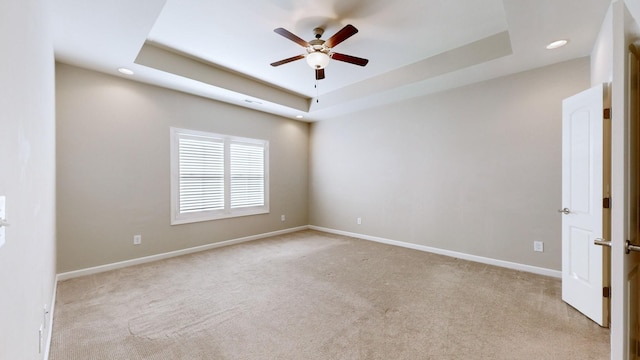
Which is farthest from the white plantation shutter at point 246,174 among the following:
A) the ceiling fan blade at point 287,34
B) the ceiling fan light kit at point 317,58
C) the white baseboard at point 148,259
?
the ceiling fan blade at point 287,34

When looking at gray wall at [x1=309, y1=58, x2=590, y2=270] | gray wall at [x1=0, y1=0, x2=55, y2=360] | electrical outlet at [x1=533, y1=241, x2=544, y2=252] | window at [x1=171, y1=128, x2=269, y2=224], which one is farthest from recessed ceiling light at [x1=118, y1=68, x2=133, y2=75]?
electrical outlet at [x1=533, y1=241, x2=544, y2=252]

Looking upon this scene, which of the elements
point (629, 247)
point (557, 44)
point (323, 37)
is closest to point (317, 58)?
point (323, 37)

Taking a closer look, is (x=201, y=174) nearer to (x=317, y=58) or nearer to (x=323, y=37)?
(x=317, y=58)

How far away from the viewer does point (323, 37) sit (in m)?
3.16

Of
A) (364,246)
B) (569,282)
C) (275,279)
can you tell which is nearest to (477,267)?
(569,282)

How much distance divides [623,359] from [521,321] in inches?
61.1

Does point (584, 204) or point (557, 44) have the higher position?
point (557, 44)

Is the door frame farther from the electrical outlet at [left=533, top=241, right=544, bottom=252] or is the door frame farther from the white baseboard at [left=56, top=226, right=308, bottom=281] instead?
the white baseboard at [left=56, top=226, right=308, bottom=281]

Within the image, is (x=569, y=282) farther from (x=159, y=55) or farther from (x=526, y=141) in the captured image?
(x=159, y=55)

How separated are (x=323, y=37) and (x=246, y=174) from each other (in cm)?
308

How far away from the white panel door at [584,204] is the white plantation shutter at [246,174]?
15.5 ft

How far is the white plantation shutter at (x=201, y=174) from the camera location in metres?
4.37

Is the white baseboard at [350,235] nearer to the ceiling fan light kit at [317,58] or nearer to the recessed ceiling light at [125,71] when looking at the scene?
the recessed ceiling light at [125,71]

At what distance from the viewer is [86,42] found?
275 centimetres
